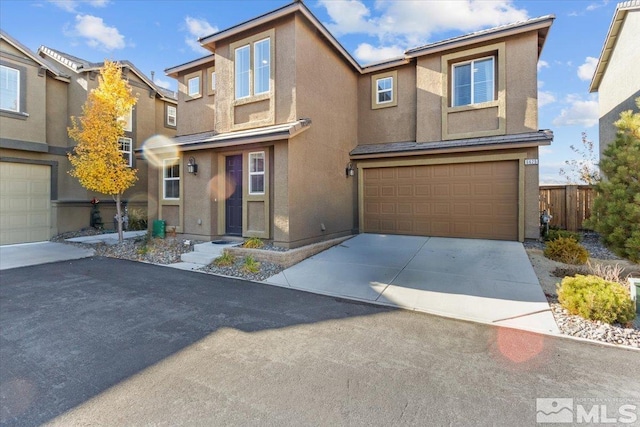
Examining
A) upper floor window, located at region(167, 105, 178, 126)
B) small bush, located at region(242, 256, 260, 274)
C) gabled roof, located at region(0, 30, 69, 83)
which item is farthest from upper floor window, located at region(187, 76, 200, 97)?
small bush, located at region(242, 256, 260, 274)

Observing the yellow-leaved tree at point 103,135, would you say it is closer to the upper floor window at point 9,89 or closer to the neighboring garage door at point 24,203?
the neighboring garage door at point 24,203

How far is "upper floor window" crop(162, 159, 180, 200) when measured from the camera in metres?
11.4

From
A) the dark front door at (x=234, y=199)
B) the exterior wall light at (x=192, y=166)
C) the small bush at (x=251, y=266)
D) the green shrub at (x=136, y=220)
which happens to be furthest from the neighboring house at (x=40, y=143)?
the small bush at (x=251, y=266)

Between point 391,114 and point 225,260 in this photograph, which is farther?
point 391,114

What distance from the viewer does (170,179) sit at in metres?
11.5

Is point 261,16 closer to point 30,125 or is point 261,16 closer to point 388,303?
point 388,303

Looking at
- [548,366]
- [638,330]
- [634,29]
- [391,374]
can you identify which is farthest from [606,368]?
[634,29]

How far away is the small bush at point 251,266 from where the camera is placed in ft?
25.1

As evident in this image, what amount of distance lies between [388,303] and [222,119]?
26.9 ft

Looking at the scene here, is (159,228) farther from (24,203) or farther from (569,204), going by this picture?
(569,204)

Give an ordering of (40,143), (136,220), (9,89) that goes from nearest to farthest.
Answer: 1. (9,89)
2. (40,143)
3. (136,220)

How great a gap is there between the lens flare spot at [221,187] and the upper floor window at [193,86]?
4.31 metres

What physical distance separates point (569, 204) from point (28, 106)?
21184 millimetres

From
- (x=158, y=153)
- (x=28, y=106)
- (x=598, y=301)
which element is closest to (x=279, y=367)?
(x=598, y=301)
